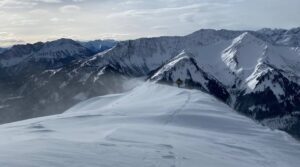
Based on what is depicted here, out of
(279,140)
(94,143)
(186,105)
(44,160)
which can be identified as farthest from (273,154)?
(186,105)

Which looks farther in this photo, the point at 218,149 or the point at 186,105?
the point at 186,105

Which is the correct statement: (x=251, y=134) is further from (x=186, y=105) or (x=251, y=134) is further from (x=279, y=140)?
(x=186, y=105)

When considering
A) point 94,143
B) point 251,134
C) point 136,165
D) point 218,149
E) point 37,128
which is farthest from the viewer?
point 251,134

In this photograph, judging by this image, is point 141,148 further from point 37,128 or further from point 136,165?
point 37,128

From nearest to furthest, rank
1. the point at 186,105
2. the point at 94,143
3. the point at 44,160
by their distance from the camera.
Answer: the point at 44,160
the point at 94,143
the point at 186,105

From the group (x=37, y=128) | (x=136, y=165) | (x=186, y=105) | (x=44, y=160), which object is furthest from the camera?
(x=186, y=105)

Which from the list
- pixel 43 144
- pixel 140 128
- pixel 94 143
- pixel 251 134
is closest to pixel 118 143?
pixel 94 143
